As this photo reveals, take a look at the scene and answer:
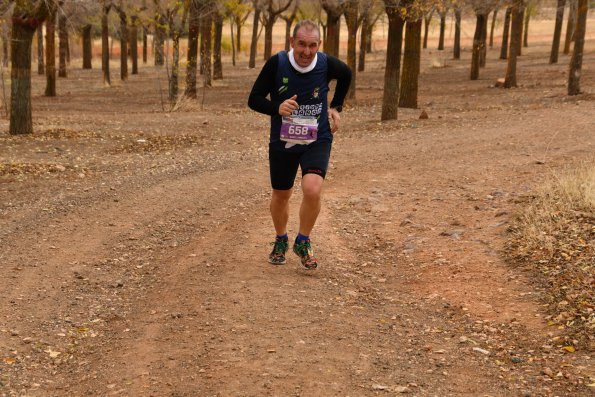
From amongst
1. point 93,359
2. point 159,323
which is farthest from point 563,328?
point 93,359

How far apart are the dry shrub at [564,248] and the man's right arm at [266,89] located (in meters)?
2.60

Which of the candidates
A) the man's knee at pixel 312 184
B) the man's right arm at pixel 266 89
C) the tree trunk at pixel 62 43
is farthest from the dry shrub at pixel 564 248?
the tree trunk at pixel 62 43

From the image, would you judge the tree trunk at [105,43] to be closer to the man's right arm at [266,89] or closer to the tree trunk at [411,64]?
the tree trunk at [411,64]

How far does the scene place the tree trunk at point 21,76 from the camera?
47.7 ft

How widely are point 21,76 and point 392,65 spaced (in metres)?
7.26

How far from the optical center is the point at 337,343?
5297 mm

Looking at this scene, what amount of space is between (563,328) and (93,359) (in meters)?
3.24

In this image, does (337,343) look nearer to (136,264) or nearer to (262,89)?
(262,89)

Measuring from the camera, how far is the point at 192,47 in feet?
73.2

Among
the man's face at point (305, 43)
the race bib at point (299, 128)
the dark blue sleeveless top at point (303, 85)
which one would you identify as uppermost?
the man's face at point (305, 43)

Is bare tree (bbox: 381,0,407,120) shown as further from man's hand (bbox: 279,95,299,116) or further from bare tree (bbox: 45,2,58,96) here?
bare tree (bbox: 45,2,58,96)

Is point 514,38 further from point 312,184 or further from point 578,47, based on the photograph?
point 312,184

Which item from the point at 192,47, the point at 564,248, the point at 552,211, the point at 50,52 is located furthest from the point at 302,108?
the point at 50,52

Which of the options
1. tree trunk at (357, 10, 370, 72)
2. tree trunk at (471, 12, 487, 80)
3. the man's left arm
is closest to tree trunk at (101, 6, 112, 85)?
tree trunk at (357, 10, 370, 72)
